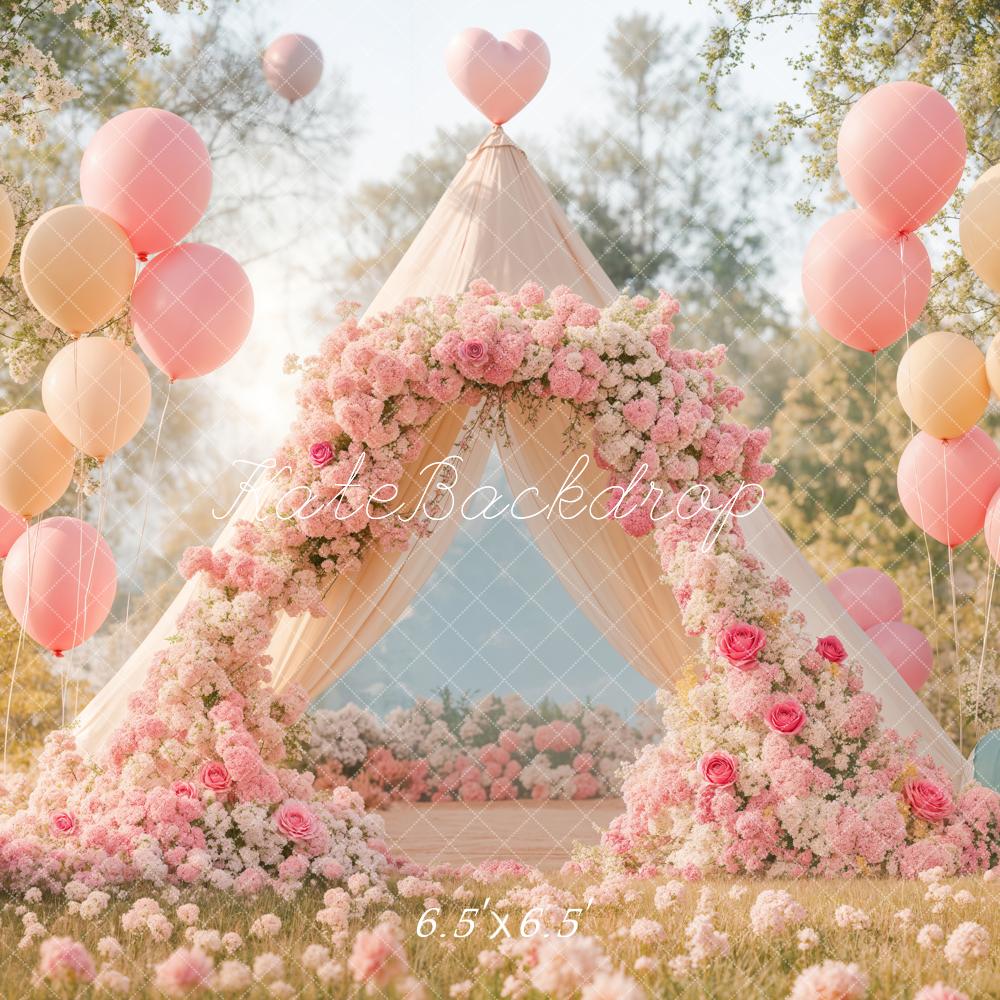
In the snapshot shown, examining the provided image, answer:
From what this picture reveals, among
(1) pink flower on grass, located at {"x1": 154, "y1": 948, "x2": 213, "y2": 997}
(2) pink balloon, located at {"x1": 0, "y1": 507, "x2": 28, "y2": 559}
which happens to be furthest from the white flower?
(2) pink balloon, located at {"x1": 0, "y1": 507, "x2": 28, "y2": 559}

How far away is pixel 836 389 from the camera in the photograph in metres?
13.1

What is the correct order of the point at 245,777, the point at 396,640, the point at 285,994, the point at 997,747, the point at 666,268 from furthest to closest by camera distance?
the point at 666,268 → the point at 396,640 → the point at 997,747 → the point at 245,777 → the point at 285,994

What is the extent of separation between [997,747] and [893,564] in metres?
5.26

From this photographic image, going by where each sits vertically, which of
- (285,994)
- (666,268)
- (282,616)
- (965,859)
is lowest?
(282,616)

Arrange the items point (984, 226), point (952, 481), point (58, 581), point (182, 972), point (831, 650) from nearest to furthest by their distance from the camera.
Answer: point (182, 972)
point (984, 226)
point (831, 650)
point (58, 581)
point (952, 481)

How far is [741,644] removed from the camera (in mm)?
5777

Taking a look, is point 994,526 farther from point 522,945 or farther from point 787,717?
point 522,945

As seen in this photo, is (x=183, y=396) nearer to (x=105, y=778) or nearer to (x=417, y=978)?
(x=105, y=778)

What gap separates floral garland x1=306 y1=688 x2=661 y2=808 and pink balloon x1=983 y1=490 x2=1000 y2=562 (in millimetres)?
3316

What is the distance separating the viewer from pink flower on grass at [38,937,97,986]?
2.97 metres

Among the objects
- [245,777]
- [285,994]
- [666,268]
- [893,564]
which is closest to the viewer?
[285,994]

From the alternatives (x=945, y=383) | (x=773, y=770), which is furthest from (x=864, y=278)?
(x=773, y=770)

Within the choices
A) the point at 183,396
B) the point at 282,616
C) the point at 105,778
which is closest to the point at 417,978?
the point at 105,778

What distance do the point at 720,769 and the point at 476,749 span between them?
147 inches
